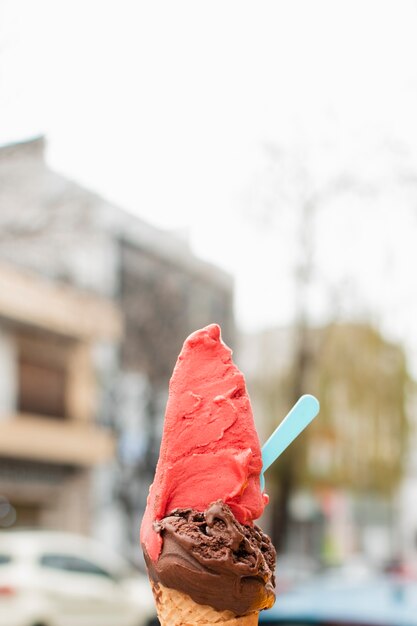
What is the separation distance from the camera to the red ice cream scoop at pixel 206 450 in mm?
3068

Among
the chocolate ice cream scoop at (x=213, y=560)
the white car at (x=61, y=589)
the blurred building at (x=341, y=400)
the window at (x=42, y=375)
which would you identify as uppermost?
the window at (x=42, y=375)

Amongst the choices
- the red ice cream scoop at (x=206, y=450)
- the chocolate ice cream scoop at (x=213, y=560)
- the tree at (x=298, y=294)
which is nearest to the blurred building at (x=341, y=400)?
the tree at (x=298, y=294)

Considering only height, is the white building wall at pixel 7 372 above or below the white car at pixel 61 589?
above

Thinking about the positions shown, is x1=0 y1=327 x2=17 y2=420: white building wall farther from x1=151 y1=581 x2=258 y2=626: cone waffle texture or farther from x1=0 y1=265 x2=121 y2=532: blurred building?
x1=151 y1=581 x2=258 y2=626: cone waffle texture

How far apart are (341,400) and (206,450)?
17.6m

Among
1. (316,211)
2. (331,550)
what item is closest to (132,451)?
(316,211)

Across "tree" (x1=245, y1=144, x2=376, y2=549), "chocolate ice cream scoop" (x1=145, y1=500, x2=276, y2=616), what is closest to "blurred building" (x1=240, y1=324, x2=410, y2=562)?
"tree" (x1=245, y1=144, x2=376, y2=549)

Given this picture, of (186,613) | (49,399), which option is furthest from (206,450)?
(49,399)

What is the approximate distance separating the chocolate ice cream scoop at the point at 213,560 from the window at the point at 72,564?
8566mm

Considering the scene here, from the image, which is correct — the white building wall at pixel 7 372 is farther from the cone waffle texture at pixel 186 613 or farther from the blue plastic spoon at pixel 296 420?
the blue plastic spoon at pixel 296 420

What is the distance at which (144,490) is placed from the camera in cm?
2458

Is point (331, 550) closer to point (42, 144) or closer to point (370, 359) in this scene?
point (370, 359)

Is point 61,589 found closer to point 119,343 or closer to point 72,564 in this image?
point 72,564

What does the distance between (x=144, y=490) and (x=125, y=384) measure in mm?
2946
